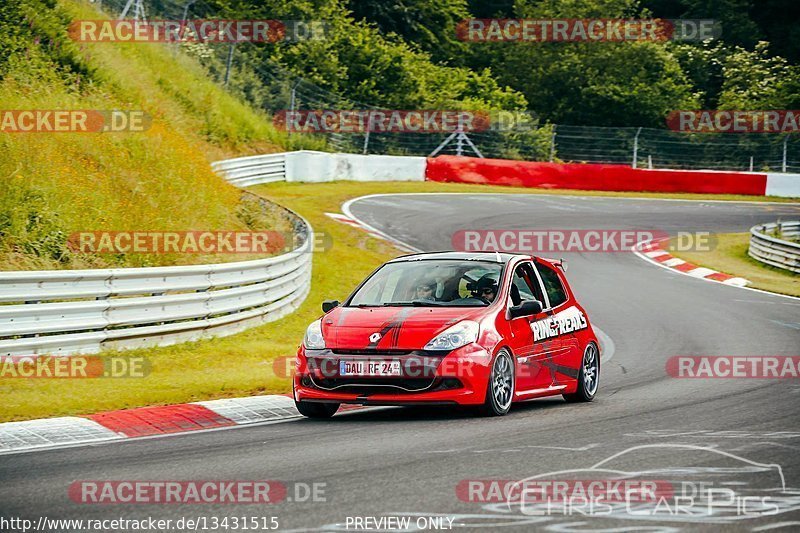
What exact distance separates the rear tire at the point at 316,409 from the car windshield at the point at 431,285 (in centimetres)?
101

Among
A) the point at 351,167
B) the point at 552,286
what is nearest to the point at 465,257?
the point at 552,286

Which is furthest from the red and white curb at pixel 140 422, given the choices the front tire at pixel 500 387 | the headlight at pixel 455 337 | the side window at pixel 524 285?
the side window at pixel 524 285

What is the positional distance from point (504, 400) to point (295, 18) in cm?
4186

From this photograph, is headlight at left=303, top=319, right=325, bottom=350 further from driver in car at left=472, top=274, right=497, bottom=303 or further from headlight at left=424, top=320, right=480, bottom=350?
driver in car at left=472, top=274, right=497, bottom=303

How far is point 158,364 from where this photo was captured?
12.9 m

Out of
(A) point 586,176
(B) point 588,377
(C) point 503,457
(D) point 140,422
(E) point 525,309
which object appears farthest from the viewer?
(A) point 586,176

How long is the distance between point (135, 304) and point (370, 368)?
16.1 ft

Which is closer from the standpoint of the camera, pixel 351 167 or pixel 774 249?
pixel 774 249

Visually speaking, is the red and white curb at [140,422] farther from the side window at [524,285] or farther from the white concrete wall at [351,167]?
the white concrete wall at [351,167]

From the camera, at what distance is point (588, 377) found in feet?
37.7

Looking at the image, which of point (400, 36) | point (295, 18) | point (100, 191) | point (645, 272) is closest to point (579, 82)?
point (400, 36)

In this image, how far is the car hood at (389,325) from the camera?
945 centimetres

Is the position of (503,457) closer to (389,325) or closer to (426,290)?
(389,325)

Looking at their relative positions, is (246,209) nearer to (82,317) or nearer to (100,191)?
(100,191)
